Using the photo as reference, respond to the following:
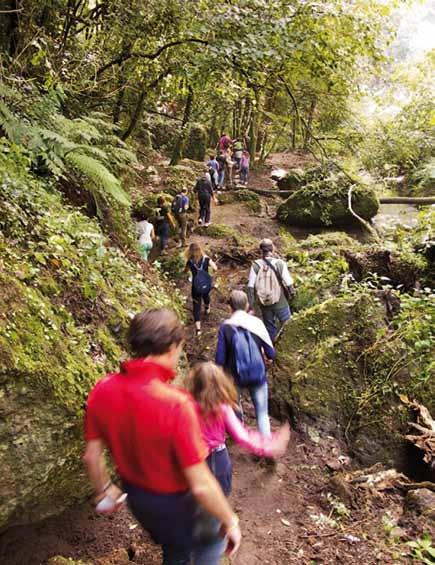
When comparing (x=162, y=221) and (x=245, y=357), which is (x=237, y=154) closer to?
(x=162, y=221)

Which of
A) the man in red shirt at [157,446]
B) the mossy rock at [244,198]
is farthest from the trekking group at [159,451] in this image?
the mossy rock at [244,198]

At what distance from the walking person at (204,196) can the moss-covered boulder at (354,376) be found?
287 inches

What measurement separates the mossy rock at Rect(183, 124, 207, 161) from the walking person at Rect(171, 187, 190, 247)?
8.49 metres

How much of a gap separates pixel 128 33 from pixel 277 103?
549 inches

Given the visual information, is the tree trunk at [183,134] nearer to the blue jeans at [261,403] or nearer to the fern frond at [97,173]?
the fern frond at [97,173]

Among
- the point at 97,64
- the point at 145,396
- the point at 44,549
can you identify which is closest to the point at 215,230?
the point at 97,64

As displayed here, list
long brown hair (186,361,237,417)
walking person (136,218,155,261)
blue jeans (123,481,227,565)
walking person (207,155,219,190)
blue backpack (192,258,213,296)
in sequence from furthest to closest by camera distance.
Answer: walking person (207,155,219,190), walking person (136,218,155,261), blue backpack (192,258,213,296), long brown hair (186,361,237,417), blue jeans (123,481,227,565)

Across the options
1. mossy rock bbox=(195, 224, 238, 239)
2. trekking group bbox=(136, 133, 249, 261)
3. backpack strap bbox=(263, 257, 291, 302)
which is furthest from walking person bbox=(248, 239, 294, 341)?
mossy rock bbox=(195, 224, 238, 239)

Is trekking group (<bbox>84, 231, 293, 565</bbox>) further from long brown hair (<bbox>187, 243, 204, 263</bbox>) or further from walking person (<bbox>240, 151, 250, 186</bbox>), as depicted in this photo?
walking person (<bbox>240, 151, 250, 186</bbox>)

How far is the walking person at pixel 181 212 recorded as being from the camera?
12031 mm

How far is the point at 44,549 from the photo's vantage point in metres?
3.58

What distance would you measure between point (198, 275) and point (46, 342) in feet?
16.0

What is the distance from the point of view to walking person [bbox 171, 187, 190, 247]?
12031 millimetres

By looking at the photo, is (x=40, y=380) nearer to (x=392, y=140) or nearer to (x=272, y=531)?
(x=272, y=531)
